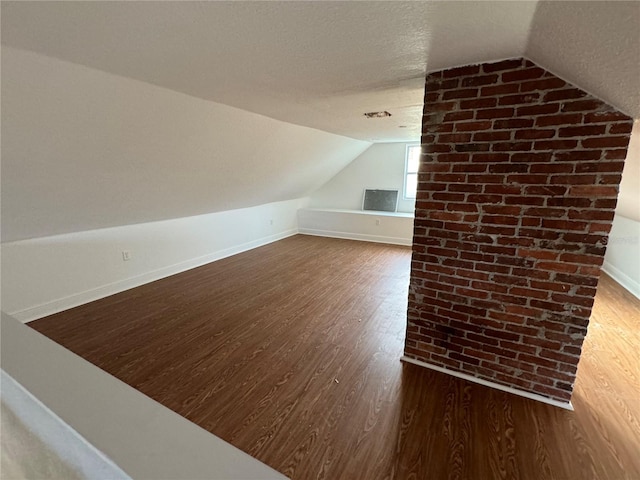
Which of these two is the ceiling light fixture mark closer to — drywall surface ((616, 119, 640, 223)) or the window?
drywall surface ((616, 119, 640, 223))

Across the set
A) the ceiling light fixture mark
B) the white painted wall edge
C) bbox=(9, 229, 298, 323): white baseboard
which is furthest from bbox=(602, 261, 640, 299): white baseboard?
bbox=(9, 229, 298, 323): white baseboard

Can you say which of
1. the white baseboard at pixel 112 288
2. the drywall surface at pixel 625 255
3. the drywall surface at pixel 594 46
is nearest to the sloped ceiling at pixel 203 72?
the drywall surface at pixel 594 46

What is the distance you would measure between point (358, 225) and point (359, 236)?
0.73ft

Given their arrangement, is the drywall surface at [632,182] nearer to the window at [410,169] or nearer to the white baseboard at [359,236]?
the white baseboard at [359,236]

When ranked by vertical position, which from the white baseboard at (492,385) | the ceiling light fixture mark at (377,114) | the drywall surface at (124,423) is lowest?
the white baseboard at (492,385)

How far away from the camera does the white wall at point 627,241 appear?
3.01m

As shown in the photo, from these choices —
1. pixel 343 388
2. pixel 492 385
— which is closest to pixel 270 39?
pixel 343 388

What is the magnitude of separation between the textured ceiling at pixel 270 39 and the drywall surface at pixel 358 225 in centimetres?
390

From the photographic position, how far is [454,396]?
1929 millimetres

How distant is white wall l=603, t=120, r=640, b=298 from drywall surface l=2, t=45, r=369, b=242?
3.24 meters

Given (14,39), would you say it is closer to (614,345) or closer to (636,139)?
(636,139)

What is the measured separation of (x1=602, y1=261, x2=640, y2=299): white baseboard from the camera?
3595mm

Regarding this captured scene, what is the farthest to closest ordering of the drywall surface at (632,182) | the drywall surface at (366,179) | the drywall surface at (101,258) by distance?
the drywall surface at (366,179) < the drywall surface at (101,258) < the drywall surface at (632,182)

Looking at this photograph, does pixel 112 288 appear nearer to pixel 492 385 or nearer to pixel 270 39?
pixel 270 39
